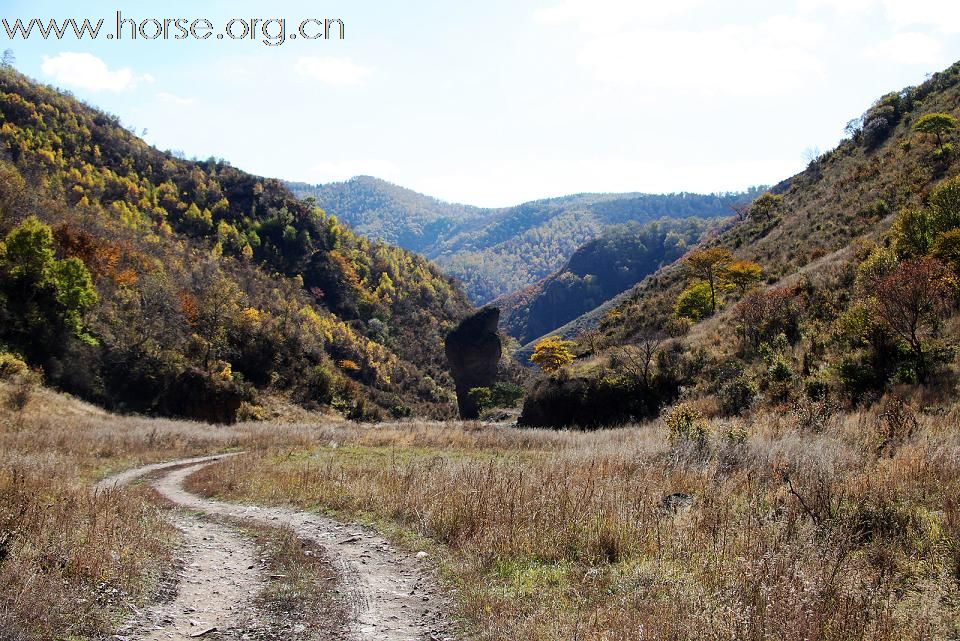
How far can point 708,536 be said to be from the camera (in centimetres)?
596

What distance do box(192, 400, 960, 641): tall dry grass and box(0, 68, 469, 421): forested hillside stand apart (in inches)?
1974

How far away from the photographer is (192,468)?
61.2ft

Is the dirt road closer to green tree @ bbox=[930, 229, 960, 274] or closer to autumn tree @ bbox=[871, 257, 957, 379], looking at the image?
autumn tree @ bbox=[871, 257, 957, 379]

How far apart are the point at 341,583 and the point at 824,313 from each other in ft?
89.0

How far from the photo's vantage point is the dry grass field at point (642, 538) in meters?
4.16

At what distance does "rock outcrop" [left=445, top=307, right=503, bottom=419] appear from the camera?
67812mm

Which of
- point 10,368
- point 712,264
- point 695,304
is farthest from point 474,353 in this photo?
point 10,368

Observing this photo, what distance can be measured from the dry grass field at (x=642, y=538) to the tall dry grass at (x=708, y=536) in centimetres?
2

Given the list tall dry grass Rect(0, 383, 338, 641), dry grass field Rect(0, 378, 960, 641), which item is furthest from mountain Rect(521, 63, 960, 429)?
tall dry grass Rect(0, 383, 338, 641)

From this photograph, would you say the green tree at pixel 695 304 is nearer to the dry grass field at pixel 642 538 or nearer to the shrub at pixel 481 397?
the shrub at pixel 481 397

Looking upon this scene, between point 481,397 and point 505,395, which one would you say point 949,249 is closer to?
point 505,395

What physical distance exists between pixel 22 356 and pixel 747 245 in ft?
233

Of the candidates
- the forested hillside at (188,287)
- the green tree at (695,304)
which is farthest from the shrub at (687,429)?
the forested hillside at (188,287)

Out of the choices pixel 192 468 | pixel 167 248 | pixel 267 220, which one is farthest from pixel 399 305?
pixel 192 468
